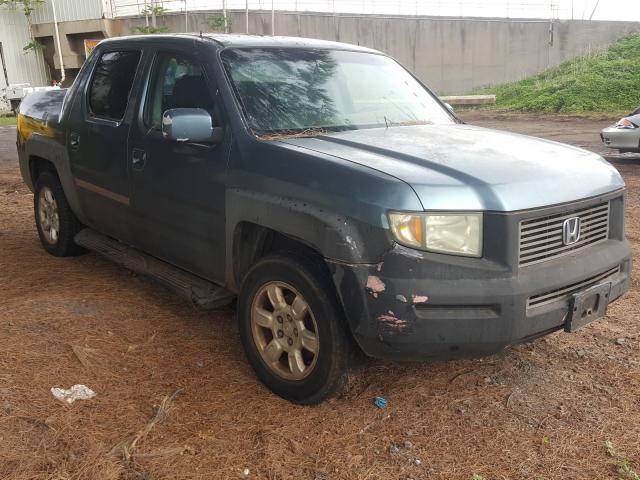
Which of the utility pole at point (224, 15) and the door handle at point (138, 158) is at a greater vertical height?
the utility pole at point (224, 15)

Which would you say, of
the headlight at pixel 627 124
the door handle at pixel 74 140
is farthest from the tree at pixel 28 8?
the door handle at pixel 74 140

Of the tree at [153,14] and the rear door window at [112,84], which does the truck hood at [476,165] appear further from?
the tree at [153,14]

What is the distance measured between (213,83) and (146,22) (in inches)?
1195

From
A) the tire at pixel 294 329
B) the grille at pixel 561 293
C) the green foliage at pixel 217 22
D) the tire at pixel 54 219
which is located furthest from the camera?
the green foliage at pixel 217 22

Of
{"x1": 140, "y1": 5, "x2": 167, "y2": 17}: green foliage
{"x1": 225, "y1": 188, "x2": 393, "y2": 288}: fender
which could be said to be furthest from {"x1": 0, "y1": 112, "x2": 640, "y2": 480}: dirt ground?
{"x1": 140, "y1": 5, "x2": 167, "y2": 17}: green foliage

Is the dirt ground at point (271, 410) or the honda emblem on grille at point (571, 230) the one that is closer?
the dirt ground at point (271, 410)

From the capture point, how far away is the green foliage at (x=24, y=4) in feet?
109

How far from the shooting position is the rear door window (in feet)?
14.8

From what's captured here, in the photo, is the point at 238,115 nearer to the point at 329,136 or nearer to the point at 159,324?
the point at 329,136

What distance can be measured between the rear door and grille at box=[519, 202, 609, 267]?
8.72ft

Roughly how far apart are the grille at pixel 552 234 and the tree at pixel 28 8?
117 ft

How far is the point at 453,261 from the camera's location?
2785 mm

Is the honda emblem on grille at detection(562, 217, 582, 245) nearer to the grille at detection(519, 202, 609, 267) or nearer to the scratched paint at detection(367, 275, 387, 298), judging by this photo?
the grille at detection(519, 202, 609, 267)

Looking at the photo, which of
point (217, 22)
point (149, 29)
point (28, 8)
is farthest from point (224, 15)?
point (28, 8)
